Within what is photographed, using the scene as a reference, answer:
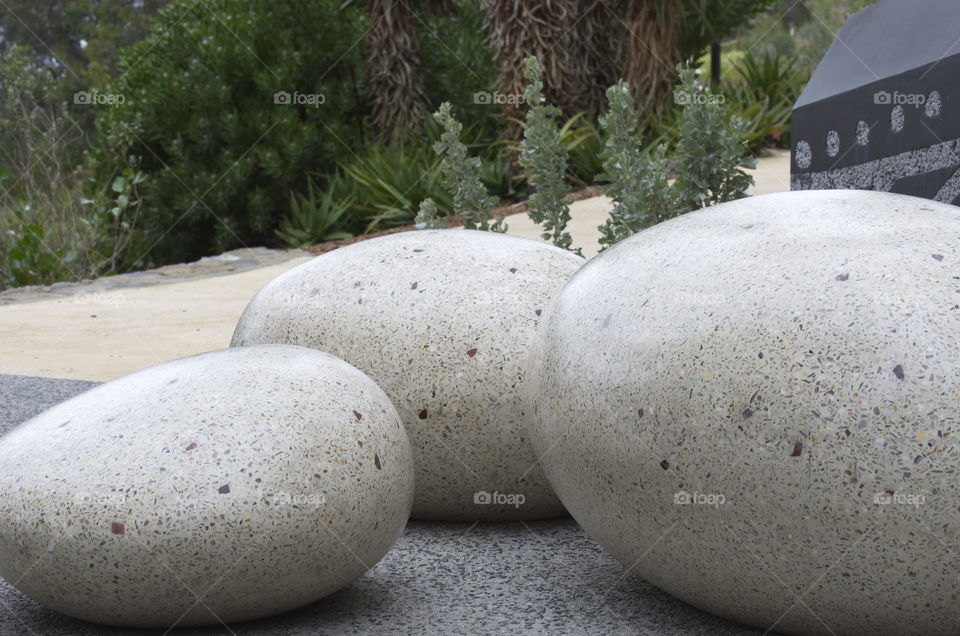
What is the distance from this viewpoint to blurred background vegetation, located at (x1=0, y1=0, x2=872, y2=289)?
14789 millimetres

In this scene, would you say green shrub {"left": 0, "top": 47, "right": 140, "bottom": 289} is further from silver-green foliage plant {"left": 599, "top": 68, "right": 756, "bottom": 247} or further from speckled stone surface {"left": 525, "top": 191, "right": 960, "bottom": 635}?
speckled stone surface {"left": 525, "top": 191, "right": 960, "bottom": 635}

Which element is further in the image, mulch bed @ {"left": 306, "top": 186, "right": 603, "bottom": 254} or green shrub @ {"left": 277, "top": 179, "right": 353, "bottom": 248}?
green shrub @ {"left": 277, "top": 179, "right": 353, "bottom": 248}

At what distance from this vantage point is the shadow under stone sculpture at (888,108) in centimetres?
495

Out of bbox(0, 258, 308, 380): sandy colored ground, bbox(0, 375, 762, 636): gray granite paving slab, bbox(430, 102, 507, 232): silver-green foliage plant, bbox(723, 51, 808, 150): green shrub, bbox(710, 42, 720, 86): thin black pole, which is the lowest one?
bbox(0, 375, 762, 636): gray granite paving slab

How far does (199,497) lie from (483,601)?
0.91m

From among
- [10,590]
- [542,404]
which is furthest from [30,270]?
[542,404]

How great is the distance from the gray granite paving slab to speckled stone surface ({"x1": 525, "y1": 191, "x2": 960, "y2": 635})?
0.16 metres

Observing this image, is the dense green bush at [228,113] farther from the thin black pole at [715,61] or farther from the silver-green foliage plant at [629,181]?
the silver-green foliage plant at [629,181]

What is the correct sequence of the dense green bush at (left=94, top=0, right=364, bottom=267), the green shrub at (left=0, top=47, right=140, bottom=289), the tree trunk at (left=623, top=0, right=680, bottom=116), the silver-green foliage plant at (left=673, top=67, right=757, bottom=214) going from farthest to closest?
the dense green bush at (left=94, top=0, right=364, bottom=267) → the tree trunk at (left=623, top=0, right=680, bottom=116) → the green shrub at (left=0, top=47, right=140, bottom=289) → the silver-green foliage plant at (left=673, top=67, right=757, bottom=214)

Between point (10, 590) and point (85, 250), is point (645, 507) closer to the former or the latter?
point (10, 590)

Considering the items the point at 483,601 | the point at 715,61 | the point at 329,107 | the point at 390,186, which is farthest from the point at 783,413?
the point at 715,61

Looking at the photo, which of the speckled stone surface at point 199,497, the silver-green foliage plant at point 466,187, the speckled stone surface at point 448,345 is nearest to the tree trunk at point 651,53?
the silver-green foliage plant at point 466,187

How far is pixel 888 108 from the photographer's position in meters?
5.45

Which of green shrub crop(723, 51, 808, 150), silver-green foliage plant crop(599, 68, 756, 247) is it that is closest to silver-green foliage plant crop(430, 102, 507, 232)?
silver-green foliage plant crop(599, 68, 756, 247)
